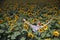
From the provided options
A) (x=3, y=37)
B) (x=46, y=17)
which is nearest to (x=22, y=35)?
(x=3, y=37)

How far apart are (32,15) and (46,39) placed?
3.39ft

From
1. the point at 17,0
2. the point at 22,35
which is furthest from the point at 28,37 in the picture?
the point at 17,0

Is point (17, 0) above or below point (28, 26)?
below

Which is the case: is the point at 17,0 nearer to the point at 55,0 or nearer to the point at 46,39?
the point at 55,0

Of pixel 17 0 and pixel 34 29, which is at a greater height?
pixel 34 29

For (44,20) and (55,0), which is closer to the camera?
(44,20)

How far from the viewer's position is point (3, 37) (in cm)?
385

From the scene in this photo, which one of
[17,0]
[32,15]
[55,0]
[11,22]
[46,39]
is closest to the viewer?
[46,39]

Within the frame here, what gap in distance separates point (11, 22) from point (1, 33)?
0.31 meters

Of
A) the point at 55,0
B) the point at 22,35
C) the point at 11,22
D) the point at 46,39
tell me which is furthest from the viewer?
the point at 55,0

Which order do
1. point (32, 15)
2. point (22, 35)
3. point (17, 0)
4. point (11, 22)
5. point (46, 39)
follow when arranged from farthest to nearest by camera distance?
point (17, 0) < point (32, 15) < point (11, 22) < point (22, 35) < point (46, 39)

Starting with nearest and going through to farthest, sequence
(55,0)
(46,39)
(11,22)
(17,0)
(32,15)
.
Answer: (46,39)
(11,22)
(32,15)
(55,0)
(17,0)

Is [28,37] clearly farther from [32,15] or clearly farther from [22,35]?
[32,15]

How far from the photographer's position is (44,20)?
405cm
